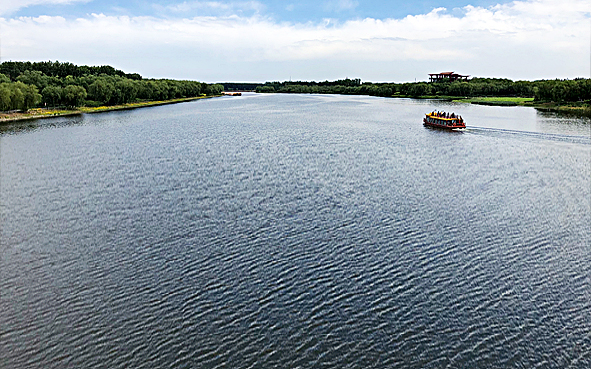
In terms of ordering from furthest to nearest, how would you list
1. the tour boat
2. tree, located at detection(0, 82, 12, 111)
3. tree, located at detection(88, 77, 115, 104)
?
1. tree, located at detection(88, 77, 115, 104)
2. tree, located at detection(0, 82, 12, 111)
3. the tour boat

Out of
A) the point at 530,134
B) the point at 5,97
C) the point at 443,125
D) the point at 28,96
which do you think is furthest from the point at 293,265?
the point at 28,96

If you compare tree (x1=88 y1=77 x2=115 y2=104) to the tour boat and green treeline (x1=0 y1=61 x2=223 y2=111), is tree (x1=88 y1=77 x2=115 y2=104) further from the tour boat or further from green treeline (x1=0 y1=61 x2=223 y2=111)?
the tour boat

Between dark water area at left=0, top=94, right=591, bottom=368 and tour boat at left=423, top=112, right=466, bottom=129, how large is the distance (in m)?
32.2

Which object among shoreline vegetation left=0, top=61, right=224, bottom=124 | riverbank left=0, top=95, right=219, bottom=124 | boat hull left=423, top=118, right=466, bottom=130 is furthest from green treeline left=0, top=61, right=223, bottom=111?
boat hull left=423, top=118, right=466, bottom=130

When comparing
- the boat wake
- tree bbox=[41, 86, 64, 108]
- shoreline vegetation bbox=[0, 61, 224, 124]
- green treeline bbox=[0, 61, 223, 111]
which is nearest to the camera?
the boat wake

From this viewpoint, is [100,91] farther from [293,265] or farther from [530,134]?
[293,265]

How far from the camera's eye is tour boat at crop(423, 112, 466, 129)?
251 ft

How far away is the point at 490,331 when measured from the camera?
53.5 feet

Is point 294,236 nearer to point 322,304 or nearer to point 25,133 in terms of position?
point 322,304

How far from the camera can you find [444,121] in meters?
78.6

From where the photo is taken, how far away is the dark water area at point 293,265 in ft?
49.9

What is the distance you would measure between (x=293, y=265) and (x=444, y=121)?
65022mm

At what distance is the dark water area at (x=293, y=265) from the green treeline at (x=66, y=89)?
192 feet

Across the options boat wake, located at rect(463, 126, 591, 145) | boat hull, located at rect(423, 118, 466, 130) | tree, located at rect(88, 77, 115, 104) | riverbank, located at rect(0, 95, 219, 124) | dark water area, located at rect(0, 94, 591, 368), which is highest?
tree, located at rect(88, 77, 115, 104)
